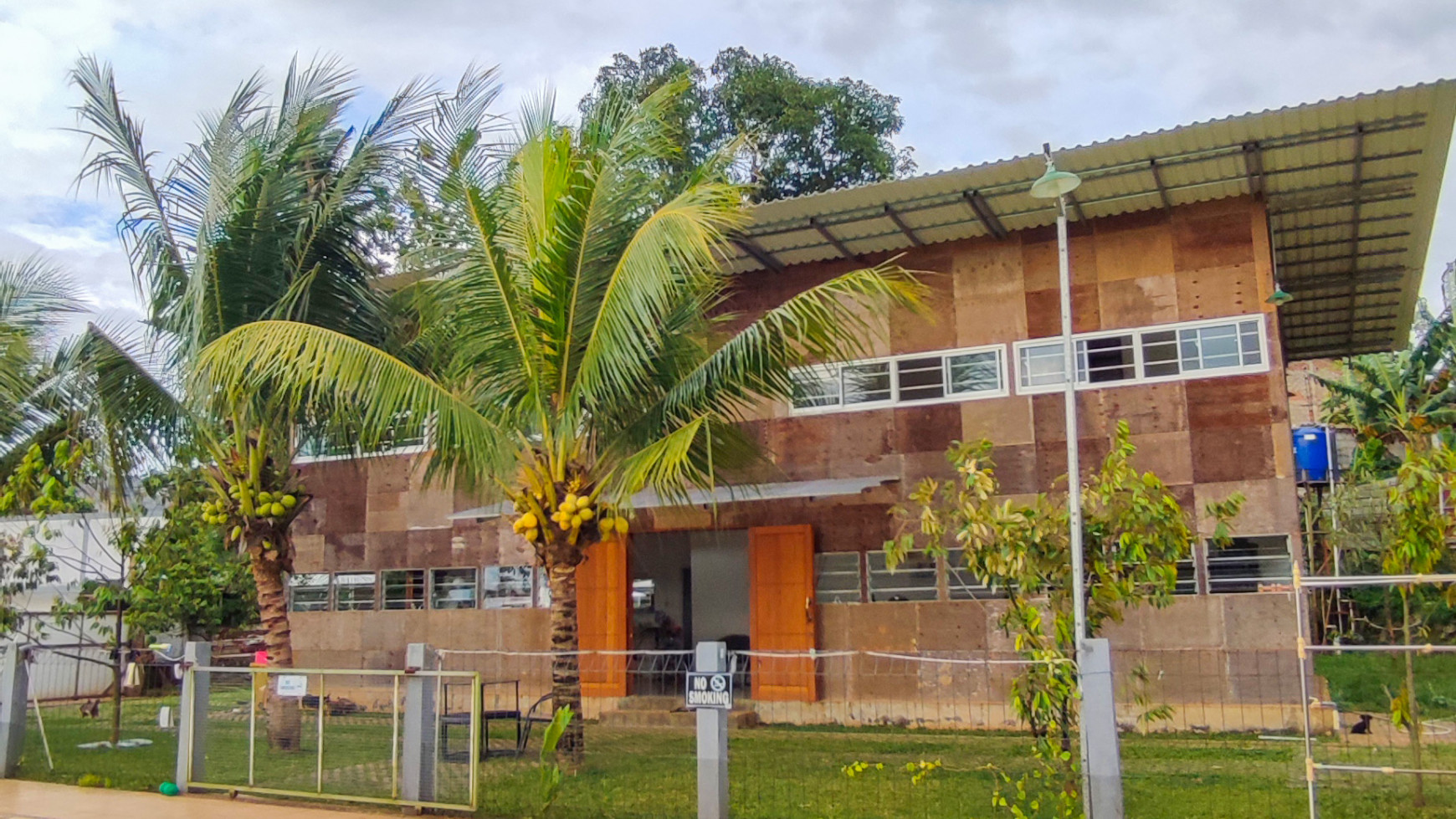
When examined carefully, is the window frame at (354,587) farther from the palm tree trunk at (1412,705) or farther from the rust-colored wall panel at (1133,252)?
the palm tree trunk at (1412,705)

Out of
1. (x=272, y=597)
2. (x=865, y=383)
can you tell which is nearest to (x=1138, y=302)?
(x=865, y=383)

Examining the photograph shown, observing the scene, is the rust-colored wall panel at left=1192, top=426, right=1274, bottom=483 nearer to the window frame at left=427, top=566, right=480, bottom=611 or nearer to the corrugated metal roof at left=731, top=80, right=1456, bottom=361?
the corrugated metal roof at left=731, top=80, right=1456, bottom=361

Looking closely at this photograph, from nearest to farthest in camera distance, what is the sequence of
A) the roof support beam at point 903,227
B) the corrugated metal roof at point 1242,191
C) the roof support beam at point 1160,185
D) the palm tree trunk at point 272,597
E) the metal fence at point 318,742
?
the metal fence at point 318,742 < the corrugated metal roof at point 1242,191 < the roof support beam at point 1160,185 < the palm tree trunk at point 272,597 < the roof support beam at point 903,227

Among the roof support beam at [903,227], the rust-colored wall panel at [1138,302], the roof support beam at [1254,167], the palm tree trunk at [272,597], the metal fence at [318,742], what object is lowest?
the metal fence at [318,742]

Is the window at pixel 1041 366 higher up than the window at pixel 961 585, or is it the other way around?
the window at pixel 1041 366

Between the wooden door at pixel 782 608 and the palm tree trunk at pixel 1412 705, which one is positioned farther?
the wooden door at pixel 782 608

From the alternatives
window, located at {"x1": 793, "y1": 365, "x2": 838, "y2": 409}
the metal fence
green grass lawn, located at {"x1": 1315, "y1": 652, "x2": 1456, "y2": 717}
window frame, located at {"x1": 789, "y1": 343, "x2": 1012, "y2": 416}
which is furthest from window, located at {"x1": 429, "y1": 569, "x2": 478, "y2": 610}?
green grass lawn, located at {"x1": 1315, "y1": 652, "x2": 1456, "y2": 717}

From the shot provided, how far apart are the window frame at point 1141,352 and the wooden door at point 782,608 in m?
3.74

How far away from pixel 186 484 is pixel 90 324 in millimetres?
3368

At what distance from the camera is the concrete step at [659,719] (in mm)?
15688

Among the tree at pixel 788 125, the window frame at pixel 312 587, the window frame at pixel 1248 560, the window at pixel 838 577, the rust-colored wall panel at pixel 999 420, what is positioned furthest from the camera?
the tree at pixel 788 125

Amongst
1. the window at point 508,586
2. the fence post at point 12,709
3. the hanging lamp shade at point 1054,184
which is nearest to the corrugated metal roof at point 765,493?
the window at point 508,586

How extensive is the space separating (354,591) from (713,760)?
40.0 feet

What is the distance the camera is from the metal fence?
10.5 m
